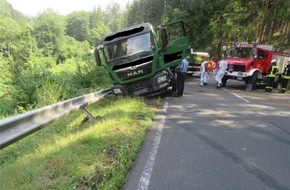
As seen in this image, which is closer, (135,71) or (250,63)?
(135,71)

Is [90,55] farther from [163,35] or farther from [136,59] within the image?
[136,59]

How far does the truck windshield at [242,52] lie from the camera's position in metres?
20.2

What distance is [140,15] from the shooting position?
72750 mm

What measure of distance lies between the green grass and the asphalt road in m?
0.26

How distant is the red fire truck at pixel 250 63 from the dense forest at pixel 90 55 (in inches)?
284

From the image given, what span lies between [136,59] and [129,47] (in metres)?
0.52

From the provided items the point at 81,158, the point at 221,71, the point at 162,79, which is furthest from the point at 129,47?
the point at 221,71

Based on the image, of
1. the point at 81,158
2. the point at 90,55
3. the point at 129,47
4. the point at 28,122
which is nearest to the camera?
the point at 28,122

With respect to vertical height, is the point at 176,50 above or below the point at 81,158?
above

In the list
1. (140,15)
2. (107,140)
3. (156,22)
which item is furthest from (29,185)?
(140,15)

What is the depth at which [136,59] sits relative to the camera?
11602 mm

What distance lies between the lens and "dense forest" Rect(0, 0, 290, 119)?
41.5 feet

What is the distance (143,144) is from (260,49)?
605 inches

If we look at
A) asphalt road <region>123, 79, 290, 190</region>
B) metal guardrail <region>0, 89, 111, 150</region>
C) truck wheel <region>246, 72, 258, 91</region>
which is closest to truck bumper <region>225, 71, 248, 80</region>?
truck wheel <region>246, 72, 258, 91</region>
